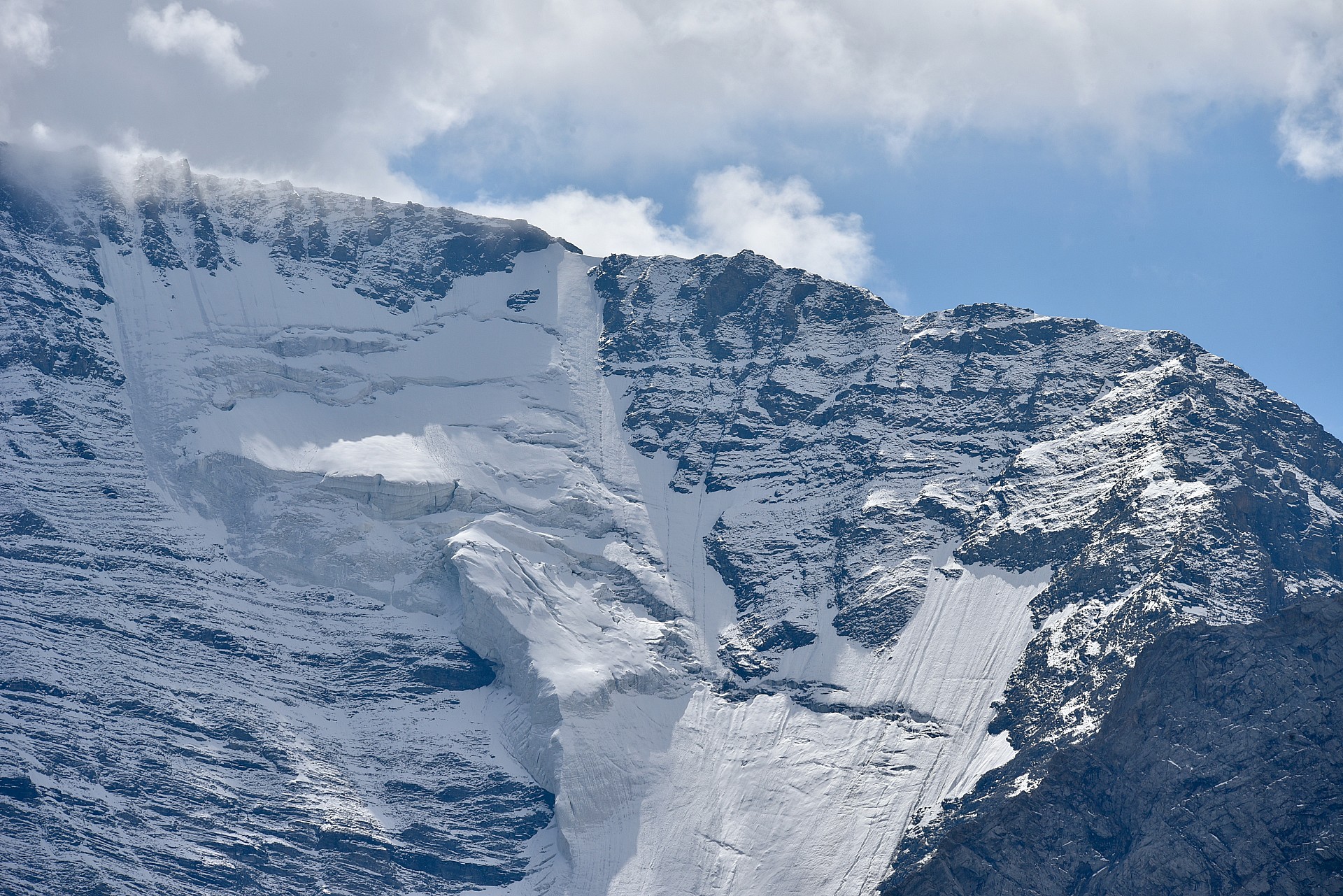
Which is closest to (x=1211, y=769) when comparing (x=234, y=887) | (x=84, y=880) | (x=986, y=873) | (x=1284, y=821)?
(x=1284, y=821)

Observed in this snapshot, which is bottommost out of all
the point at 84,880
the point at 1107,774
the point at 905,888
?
the point at 84,880

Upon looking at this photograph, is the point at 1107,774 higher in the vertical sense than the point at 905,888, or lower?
higher

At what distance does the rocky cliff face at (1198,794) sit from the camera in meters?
181

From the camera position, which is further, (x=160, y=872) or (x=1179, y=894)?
(x=160, y=872)

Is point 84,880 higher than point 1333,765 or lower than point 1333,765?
lower

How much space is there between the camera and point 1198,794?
616 ft

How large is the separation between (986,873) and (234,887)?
7746 centimetres

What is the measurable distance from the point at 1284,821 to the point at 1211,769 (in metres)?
10.0

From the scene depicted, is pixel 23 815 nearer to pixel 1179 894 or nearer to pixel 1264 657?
pixel 1179 894

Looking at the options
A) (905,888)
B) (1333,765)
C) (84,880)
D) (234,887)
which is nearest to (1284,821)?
(1333,765)

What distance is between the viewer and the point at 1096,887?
18488 cm

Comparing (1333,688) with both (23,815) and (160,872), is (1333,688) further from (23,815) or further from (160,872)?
(23,815)

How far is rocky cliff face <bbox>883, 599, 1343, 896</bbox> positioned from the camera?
7111 inches

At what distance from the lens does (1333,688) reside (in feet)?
630
